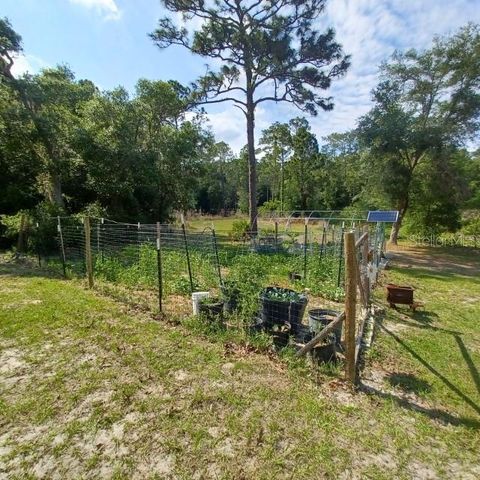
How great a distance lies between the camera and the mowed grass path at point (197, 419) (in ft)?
6.80

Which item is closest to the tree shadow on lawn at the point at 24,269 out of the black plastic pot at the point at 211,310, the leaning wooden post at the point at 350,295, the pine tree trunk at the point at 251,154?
the black plastic pot at the point at 211,310

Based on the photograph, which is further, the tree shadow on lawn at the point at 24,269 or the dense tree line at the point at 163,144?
the dense tree line at the point at 163,144

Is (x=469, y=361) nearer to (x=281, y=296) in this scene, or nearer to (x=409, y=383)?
(x=409, y=383)

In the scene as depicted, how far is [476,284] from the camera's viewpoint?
8000mm

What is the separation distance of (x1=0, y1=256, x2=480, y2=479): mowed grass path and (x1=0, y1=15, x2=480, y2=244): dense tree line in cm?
821

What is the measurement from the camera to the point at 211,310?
4395 mm

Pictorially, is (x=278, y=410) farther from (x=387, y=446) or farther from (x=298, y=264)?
(x=298, y=264)

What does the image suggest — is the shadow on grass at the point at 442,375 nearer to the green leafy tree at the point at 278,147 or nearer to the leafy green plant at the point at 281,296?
the leafy green plant at the point at 281,296

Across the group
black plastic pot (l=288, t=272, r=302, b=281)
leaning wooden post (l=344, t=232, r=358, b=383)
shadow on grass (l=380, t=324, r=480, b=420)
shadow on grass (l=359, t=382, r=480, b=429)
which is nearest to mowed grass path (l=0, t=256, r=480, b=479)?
shadow on grass (l=359, t=382, r=480, b=429)

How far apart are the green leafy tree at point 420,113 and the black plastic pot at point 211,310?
42.4ft

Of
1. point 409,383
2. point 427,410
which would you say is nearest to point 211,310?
point 409,383

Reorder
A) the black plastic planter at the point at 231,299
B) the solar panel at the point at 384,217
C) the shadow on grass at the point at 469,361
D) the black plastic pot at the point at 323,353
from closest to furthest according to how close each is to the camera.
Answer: the shadow on grass at the point at 469,361, the black plastic pot at the point at 323,353, the black plastic planter at the point at 231,299, the solar panel at the point at 384,217


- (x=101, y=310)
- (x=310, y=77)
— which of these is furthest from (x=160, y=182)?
(x=101, y=310)

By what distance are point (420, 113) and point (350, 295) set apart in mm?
15475
